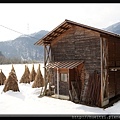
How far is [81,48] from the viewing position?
51.1 feet

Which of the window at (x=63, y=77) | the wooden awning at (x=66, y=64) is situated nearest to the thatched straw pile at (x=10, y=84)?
the wooden awning at (x=66, y=64)

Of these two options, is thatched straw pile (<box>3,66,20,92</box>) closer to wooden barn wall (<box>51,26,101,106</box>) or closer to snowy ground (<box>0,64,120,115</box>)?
snowy ground (<box>0,64,120,115</box>)

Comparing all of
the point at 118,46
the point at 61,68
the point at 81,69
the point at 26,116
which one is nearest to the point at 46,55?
the point at 61,68

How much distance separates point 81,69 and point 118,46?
4.61m

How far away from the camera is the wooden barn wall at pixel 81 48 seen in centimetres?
1454

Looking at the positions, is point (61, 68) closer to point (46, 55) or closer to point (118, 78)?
point (46, 55)

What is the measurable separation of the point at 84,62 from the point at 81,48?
3.96 feet

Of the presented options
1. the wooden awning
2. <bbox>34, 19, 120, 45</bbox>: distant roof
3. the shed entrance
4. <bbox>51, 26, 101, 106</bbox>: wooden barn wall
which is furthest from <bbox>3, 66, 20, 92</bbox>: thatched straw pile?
the shed entrance

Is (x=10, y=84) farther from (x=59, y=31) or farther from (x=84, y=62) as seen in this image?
(x=84, y=62)

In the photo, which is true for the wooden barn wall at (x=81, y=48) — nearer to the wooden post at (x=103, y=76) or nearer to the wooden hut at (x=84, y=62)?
the wooden hut at (x=84, y=62)

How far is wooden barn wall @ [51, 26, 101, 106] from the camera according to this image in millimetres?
14539

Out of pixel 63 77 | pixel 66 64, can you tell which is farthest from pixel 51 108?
pixel 66 64

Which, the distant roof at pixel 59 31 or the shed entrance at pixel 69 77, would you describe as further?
the shed entrance at pixel 69 77

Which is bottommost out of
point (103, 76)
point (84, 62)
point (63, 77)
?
point (63, 77)
